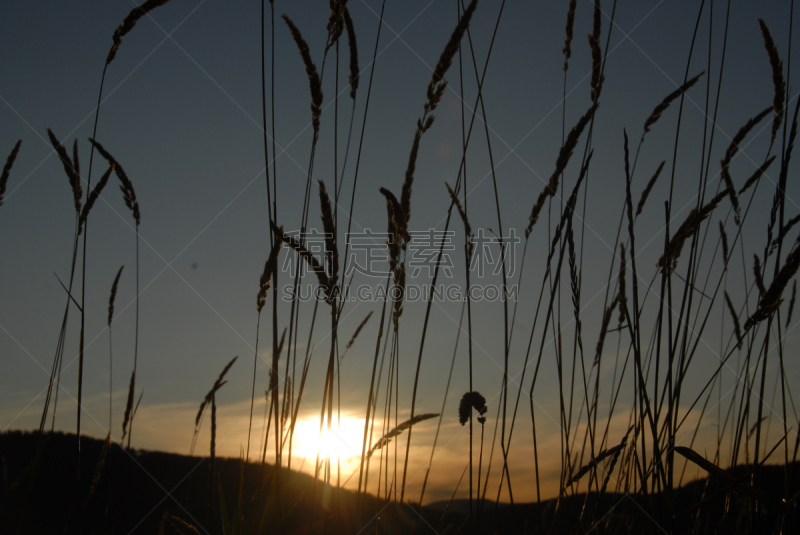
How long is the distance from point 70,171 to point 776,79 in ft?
7.03

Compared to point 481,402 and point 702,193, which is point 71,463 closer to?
point 481,402

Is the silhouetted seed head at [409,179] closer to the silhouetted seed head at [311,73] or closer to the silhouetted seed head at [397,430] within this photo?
the silhouetted seed head at [311,73]

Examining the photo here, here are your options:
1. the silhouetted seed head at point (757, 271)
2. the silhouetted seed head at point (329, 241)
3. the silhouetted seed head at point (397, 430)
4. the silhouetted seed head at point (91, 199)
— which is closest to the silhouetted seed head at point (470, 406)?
the silhouetted seed head at point (397, 430)

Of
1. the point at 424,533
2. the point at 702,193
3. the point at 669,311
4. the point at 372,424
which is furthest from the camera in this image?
the point at 424,533

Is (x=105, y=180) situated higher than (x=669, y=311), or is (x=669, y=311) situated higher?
(x=105, y=180)

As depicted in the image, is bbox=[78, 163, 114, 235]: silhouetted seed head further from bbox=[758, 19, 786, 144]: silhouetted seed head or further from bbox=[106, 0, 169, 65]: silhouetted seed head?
bbox=[758, 19, 786, 144]: silhouetted seed head

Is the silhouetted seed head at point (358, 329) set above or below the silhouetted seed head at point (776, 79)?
below

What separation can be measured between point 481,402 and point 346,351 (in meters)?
0.66

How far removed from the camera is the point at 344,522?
1224 mm

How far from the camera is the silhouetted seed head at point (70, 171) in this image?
1511 millimetres

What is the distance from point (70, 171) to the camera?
155 centimetres

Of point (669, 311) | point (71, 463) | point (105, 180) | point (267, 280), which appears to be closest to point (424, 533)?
point (267, 280)

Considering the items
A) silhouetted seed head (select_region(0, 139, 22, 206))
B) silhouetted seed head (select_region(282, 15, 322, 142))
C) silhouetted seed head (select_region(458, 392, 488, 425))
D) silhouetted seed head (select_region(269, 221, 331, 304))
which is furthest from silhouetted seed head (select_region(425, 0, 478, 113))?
silhouetted seed head (select_region(0, 139, 22, 206))

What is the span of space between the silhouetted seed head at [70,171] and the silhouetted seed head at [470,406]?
1351 mm
